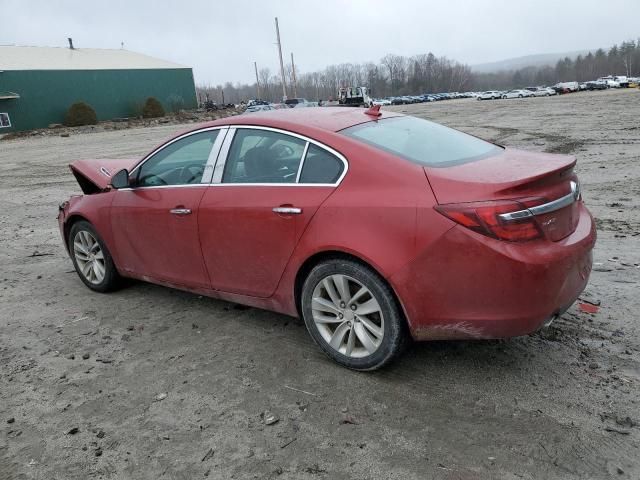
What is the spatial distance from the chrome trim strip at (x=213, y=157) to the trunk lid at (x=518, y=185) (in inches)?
65.4

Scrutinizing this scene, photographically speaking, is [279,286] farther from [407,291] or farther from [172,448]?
[172,448]

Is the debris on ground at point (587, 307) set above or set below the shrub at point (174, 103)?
below

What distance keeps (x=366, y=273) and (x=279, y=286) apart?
0.74 m

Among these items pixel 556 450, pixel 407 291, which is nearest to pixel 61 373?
pixel 407 291

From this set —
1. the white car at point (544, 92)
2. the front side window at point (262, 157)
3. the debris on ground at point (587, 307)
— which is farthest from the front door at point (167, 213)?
the white car at point (544, 92)

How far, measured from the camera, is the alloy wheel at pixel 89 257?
509cm

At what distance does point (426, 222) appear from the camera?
289 cm

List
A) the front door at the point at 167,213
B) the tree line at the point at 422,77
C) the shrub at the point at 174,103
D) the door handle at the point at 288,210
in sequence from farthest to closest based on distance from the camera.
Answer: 1. the tree line at the point at 422,77
2. the shrub at the point at 174,103
3. the front door at the point at 167,213
4. the door handle at the point at 288,210

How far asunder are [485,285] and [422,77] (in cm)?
14817

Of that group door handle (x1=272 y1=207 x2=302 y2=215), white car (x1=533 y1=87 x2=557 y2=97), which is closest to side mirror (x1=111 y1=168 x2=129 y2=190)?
door handle (x1=272 y1=207 x2=302 y2=215)

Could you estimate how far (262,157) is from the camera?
376 cm

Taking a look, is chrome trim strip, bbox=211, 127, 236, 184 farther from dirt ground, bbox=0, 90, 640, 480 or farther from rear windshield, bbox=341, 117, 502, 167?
dirt ground, bbox=0, 90, 640, 480

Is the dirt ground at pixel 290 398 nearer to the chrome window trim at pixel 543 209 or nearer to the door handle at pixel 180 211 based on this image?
the door handle at pixel 180 211

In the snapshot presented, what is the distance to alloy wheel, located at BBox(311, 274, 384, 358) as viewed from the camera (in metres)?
3.23
